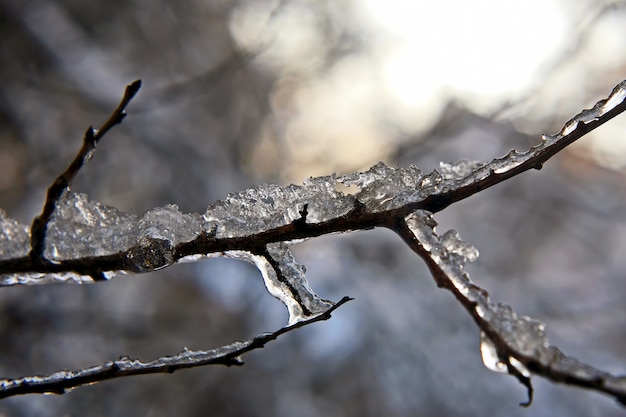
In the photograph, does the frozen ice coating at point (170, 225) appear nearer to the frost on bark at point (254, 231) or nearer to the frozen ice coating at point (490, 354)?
the frost on bark at point (254, 231)

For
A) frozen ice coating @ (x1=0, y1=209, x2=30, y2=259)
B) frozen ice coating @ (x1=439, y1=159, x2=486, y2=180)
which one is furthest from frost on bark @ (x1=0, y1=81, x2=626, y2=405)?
frozen ice coating @ (x1=439, y1=159, x2=486, y2=180)

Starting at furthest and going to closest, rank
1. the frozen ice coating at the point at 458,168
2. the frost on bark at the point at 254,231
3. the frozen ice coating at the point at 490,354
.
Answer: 1. the frozen ice coating at the point at 458,168
2. the frost on bark at the point at 254,231
3. the frozen ice coating at the point at 490,354

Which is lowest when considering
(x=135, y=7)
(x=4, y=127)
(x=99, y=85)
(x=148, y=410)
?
(x=148, y=410)

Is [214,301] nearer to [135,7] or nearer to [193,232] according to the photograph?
[135,7]

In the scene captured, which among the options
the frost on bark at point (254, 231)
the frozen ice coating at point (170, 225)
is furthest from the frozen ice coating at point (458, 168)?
the frozen ice coating at point (170, 225)

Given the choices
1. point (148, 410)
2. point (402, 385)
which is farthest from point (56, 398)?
point (402, 385)

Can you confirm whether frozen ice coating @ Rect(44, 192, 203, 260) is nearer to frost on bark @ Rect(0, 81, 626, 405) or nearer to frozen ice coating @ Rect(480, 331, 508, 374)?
frost on bark @ Rect(0, 81, 626, 405)
